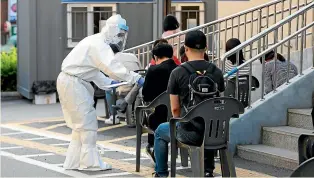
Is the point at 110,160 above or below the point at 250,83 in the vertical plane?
below

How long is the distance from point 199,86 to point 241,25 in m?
5.77

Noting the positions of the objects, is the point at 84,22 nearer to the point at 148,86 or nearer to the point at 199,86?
the point at 148,86

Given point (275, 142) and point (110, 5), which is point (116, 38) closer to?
point (275, 142)

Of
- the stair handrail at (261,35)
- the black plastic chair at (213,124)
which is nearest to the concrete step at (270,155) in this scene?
the stair handrail at (261,35)

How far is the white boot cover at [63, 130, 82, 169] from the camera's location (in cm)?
807

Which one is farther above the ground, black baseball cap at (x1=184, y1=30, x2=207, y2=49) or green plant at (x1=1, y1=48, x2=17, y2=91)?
black baseball cap at (x1=184, y1=30, x2=207, y2=49)

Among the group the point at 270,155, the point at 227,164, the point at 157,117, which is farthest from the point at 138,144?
the point at 227,164

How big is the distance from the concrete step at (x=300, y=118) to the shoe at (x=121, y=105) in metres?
3.17

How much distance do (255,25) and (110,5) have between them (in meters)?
4.28

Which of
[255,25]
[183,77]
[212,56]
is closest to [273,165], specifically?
[183,77]

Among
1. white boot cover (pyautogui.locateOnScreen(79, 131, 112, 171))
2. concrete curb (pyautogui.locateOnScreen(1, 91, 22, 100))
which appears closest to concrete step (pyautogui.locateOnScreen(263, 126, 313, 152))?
white boot cover (pyautogui.locateOnScreen(79, 131, 112, 171))

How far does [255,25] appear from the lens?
481 inches

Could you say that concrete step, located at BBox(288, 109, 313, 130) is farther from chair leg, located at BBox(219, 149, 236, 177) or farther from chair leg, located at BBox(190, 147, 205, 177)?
chair leg, located at BBox(190, 147, 205, 177)

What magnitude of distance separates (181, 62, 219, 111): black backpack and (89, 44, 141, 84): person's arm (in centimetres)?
143
